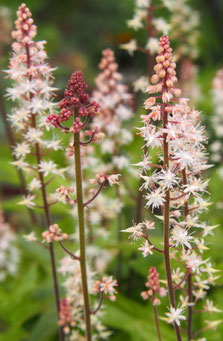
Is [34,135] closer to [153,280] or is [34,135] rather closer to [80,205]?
[80,205]

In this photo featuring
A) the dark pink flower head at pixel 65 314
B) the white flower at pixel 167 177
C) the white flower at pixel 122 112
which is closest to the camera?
the white flower at pixel 167 177

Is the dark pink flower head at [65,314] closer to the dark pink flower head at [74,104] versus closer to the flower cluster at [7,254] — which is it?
the dark pink flower head at [74,104]

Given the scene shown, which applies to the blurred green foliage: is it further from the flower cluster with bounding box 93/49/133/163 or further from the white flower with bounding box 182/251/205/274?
the white flower with bounding box 182/251/205/274

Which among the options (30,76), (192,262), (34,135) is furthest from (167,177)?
(30,76)

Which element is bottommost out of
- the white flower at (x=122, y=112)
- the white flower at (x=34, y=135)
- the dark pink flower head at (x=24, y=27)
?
the white flower at (x=34, y=135)

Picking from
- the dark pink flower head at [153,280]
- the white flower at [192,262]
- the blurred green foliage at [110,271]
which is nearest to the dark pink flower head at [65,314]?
the dark pink flower head at [153,280]

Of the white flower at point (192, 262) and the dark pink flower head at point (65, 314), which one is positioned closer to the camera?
the white flower at point (192, 262)
